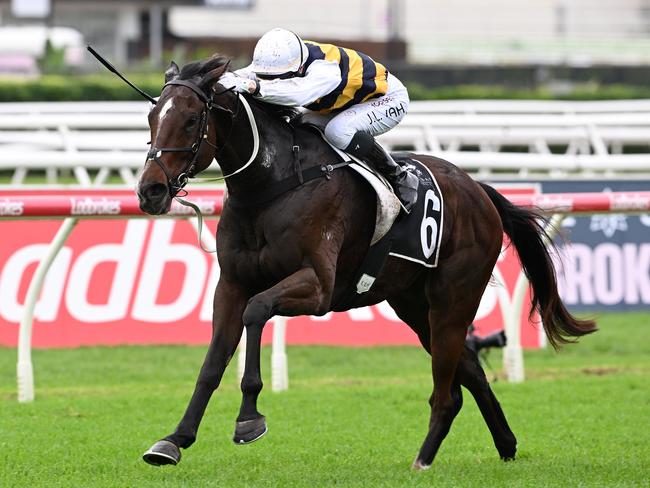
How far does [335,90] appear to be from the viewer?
5.15 m

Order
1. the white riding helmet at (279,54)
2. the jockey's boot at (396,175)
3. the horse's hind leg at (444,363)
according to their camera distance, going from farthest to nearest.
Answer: the horse's hind leg at (444,363) < the jockey's boot at (396,175) < the white riding helmet at (279,54)

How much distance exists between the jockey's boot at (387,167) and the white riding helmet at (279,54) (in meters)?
0.42

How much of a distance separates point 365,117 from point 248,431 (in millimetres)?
1446

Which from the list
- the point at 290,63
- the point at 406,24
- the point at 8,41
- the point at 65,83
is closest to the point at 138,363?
the point at 290,63

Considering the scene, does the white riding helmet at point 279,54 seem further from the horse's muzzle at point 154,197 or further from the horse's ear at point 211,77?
the horse's muzzle at point 154,197

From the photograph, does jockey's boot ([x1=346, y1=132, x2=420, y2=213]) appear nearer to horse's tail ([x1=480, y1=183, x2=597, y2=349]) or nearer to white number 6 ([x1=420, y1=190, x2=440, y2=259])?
white number 6 ([x1=420, y1=190, x2=440, y2=259])

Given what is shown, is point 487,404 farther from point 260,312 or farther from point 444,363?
point 260,312

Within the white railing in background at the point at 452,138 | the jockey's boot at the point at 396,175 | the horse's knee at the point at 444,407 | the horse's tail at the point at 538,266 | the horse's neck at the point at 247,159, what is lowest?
the white railing in background at the point at 452,138

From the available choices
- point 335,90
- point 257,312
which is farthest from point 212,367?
point 335,90

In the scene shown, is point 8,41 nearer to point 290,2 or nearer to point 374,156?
point 290,2

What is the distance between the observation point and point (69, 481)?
15.8ft

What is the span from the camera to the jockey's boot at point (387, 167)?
523cm

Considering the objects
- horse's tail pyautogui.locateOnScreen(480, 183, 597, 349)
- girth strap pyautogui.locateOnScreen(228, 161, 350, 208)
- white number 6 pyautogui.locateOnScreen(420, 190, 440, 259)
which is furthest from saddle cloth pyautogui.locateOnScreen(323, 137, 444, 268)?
horse's tail pyautogui.locateOnScreen(480, 183, 597, 349)

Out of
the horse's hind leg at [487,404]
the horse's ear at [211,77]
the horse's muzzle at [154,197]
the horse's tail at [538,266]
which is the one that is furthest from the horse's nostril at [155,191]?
the horse's tail at [538,266]
